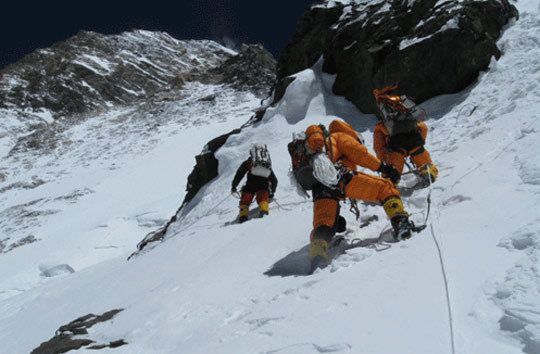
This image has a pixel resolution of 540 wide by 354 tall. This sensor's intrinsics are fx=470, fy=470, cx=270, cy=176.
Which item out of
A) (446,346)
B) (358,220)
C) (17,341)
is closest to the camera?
(446,346)

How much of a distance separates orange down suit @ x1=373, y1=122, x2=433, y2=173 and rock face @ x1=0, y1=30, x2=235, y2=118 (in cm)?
6058

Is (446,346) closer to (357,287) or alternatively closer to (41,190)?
(357,287)

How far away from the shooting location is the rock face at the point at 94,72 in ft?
259

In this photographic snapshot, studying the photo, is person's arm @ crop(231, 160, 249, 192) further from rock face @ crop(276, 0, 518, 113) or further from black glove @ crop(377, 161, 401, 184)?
rock face @ crop(276, 0, 518, 113)

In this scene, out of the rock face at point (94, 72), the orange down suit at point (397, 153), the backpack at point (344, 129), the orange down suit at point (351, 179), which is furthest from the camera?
the rock face at point (94, 72)

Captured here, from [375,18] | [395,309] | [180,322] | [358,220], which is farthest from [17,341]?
[375,18]

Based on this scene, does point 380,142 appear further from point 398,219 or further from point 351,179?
point 398,219

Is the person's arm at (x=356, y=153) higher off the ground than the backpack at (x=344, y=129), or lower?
lower

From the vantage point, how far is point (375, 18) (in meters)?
12.9

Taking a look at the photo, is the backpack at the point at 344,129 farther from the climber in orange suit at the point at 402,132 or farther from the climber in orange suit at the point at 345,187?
the climber in orange suit at the point at 402,132

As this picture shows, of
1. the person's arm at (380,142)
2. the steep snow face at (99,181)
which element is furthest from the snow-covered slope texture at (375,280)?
the steep snow face at (99,181)

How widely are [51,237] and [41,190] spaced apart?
36.5 feet

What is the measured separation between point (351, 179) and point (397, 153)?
2.07m

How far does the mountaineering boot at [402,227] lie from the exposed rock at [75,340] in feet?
7.91
